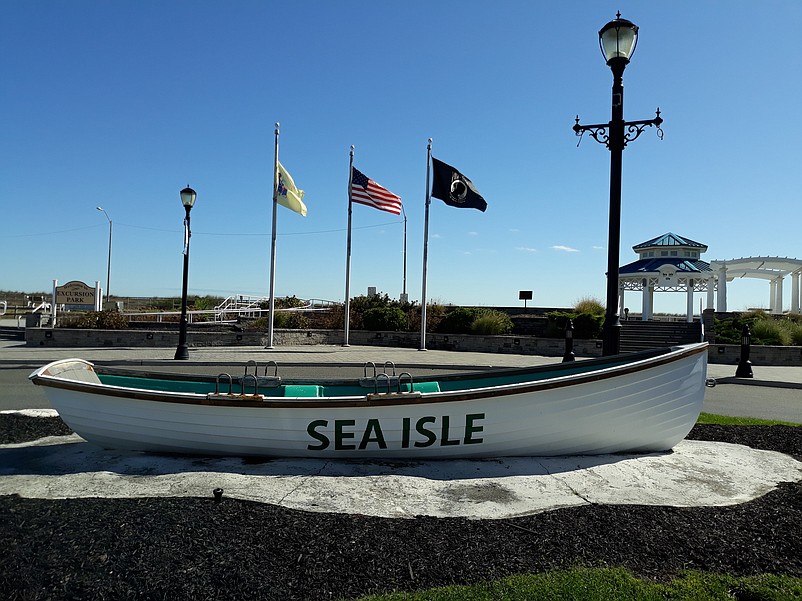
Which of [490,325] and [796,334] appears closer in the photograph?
[796,334]

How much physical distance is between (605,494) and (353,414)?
242 cm

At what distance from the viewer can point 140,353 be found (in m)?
18.3

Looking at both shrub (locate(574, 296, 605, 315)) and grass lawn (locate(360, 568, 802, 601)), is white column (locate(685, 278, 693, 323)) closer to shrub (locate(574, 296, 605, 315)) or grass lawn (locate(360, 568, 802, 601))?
shrub (locate(574, 296, 605, 315))

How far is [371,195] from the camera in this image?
2084cm

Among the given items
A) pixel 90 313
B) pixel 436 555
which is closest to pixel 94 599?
pixel 436 555

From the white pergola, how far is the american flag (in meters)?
18.0

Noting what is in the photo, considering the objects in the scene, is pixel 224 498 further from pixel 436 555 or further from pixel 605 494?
pixel 605 494

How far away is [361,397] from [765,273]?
34.0 m

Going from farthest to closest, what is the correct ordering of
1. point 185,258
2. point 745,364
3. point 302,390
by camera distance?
1. point 185,258
2. point 745,364
3. point 302,390

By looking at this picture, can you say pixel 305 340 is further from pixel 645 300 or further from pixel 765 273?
pixel 765 273

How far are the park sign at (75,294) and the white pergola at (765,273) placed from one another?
95.5 ft

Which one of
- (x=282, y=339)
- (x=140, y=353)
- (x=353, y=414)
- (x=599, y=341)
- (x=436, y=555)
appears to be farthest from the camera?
(x=282, y=339)

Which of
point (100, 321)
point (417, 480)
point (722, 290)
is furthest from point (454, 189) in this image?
point (722, 290)

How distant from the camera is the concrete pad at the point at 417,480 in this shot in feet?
15.8
